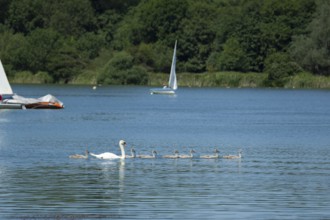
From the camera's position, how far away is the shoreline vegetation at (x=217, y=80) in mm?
136875

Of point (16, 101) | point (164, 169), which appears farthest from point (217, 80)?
point (164, 169)

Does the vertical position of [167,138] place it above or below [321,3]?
below

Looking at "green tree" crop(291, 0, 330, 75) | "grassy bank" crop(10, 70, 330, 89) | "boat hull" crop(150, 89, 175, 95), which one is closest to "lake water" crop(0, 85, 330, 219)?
"boat hull" crop(150, 89, 175, 95)

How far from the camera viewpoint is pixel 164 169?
38562 millimetres

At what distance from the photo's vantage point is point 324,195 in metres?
31.9

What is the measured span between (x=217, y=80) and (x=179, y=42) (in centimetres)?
857

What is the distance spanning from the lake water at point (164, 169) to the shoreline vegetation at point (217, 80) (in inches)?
2455

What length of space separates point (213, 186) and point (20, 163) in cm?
865

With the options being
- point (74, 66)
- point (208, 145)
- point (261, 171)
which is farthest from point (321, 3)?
point (261, 171)

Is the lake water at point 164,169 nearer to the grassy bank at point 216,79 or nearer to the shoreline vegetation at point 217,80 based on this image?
the shoreline vegetation at point 217,80

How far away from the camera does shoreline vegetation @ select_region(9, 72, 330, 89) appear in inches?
5389

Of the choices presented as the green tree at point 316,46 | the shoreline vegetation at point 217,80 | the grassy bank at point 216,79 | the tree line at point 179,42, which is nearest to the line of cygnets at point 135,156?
the green tree at point 316,46

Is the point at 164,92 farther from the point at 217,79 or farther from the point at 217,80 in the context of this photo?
the point at 217,80

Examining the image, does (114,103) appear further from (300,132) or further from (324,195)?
(324,195)
